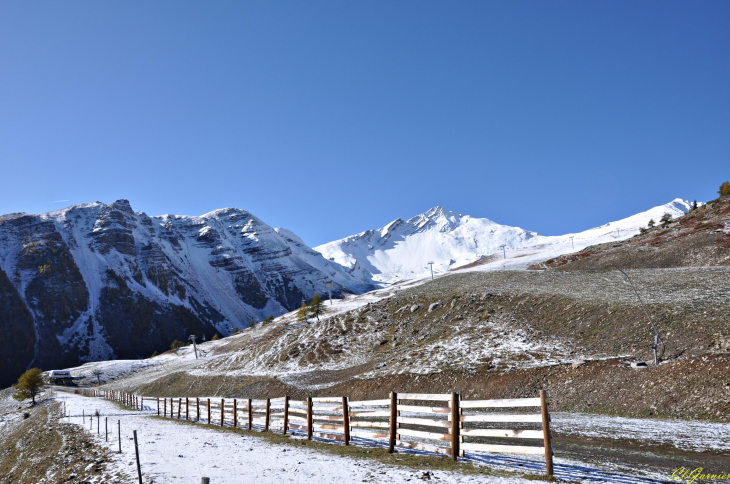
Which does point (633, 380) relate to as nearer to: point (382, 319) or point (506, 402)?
point (506, 402)

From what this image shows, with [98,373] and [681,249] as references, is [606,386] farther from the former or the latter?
[98,373]

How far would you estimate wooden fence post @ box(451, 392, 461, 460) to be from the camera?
11.7 m

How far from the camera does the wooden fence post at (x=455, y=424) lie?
38.4ft

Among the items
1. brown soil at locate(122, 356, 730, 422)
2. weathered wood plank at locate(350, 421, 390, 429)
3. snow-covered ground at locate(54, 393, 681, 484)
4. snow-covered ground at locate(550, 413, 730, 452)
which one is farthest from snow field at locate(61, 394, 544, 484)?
brown soil at locate(122, 356, 730, 422)

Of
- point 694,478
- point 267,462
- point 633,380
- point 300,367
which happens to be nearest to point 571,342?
point 633,380

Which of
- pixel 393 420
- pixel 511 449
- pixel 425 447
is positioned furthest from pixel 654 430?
pixel 393 420

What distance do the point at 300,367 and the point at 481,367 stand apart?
2988cm

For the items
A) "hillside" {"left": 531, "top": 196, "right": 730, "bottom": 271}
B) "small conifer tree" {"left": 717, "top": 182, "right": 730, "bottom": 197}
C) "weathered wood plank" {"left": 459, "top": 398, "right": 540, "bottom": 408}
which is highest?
"small conifer tree" {"left": 717, "top": 182, "right": 730, "bottom": 197}

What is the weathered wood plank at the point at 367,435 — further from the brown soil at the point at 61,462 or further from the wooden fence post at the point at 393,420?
the brown soil at the point at 61,462

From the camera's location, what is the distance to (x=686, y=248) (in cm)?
6275

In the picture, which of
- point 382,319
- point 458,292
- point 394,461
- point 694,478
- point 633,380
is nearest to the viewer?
point 694,478

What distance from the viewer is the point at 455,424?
1182cm

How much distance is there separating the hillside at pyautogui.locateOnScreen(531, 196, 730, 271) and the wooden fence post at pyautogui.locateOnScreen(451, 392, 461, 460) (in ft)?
187

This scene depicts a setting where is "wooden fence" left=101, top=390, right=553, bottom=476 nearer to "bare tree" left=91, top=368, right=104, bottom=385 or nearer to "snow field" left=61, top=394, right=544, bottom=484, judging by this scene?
"snow field" left=61, top=394, right=544, bottom=484
